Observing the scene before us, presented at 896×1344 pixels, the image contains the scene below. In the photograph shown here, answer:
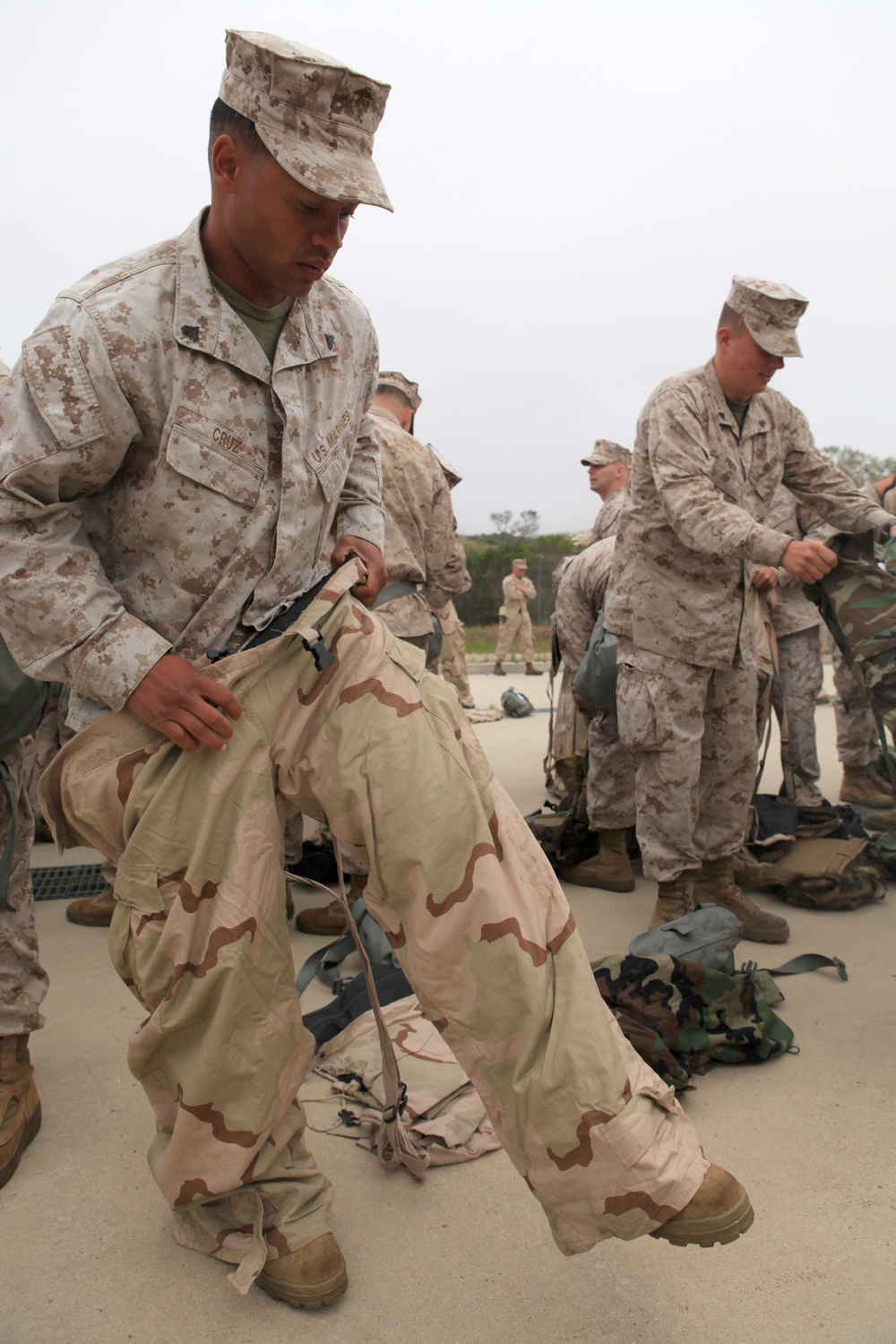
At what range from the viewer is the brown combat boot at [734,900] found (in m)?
3.69

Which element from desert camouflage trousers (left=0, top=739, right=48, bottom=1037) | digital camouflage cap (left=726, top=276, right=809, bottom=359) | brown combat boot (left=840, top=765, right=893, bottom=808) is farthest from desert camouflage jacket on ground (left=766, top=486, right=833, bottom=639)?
desert camouflage trousers (left=0, top=739, right=48, bottom=1037)

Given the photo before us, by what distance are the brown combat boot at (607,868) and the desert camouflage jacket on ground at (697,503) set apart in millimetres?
1163

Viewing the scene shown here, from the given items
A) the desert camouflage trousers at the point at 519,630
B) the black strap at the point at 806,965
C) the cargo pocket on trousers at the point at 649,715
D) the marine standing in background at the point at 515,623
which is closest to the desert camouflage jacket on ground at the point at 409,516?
the cargo pocket on trousers at the point at 649,715

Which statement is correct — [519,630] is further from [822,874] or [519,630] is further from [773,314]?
[773,314]

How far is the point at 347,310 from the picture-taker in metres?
2.10

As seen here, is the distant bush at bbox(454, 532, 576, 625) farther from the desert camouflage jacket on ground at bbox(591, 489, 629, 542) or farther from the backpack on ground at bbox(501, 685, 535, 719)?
the desert camouflage jacket on ground at bbox(591, 489, 629, 542)

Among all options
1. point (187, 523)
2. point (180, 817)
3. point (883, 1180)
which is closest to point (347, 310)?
point (187, 523)

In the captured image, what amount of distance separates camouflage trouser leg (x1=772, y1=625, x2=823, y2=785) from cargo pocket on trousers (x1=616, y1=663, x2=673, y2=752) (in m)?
2.07

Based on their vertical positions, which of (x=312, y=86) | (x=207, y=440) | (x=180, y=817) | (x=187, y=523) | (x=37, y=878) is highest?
(x=312, y=86)

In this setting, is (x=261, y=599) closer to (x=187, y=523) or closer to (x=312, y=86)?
(x=187, y=523)

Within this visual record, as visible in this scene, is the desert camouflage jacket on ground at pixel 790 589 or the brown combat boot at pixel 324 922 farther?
the desert camouflage jacket on ground at pixel 790 589

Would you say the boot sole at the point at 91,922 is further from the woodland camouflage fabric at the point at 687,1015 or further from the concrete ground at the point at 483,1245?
the woodland camouflage fabric at the point at 687,1015

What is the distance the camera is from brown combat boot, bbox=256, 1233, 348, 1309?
1.84 metres

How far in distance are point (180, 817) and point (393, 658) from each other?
1.54 ft
